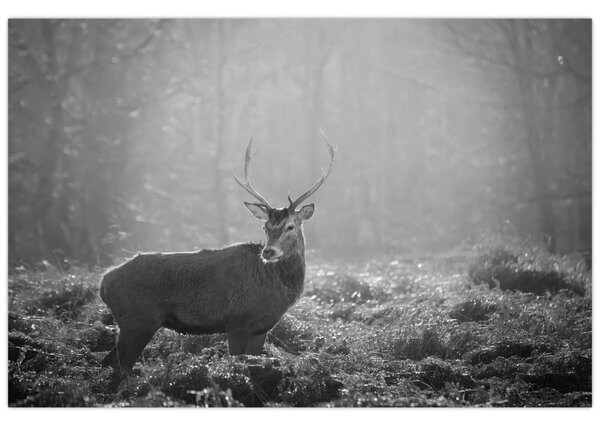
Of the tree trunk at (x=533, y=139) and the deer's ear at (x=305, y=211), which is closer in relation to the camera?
the deer's ear at (x=305, y=211)

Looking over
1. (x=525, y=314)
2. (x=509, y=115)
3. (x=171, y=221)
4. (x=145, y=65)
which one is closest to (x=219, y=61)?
(x=145, y=65)

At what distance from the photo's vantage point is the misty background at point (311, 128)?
40.6ft

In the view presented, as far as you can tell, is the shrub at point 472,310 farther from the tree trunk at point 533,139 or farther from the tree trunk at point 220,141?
the tree trunk at point 220,141

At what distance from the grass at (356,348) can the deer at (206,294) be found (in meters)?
0.23

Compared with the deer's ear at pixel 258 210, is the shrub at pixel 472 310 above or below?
below

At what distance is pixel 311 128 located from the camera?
62.7ft

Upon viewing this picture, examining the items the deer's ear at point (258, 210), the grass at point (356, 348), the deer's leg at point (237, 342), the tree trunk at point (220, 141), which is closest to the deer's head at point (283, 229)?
the deer's ear at point (258, 210)

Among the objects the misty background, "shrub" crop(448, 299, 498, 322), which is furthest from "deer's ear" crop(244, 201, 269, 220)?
the misty background

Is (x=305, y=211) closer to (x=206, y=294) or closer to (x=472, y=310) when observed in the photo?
(x=206, y=294)

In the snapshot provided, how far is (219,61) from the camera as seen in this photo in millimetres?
16016

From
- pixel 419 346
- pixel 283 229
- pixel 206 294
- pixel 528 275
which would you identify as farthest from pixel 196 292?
pixel 528 275

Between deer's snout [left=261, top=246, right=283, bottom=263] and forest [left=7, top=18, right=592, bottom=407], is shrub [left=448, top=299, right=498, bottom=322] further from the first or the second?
deer's snout [left=261, top=246, right=283, bottom=263]

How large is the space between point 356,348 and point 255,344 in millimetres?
1007

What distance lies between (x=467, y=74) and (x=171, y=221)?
23.7 ft
